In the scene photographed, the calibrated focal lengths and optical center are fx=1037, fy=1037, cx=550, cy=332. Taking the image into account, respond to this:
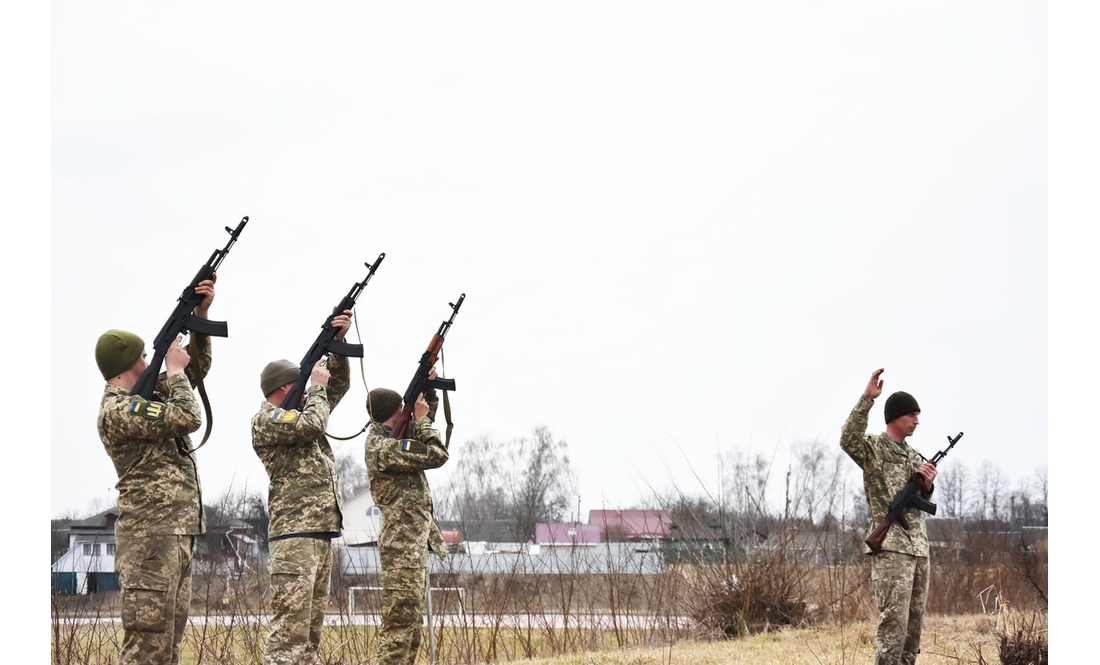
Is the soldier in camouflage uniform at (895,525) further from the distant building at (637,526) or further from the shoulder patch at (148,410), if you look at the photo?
the shoulder patch at (148,410)

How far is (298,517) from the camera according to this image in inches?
240

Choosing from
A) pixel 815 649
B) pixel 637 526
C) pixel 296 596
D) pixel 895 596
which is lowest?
pixel 815 649

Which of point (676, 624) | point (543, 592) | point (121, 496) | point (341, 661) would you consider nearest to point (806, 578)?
point (676, 624)

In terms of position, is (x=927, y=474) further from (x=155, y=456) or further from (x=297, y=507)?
(x=155, y=456)

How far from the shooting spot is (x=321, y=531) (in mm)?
6098

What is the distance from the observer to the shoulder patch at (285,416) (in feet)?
19.9

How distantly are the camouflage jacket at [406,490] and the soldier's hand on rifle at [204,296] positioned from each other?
1.77 metres

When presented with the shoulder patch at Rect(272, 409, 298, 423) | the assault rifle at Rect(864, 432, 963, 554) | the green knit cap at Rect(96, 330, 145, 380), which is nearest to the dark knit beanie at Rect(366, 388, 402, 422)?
the shoulder patch at Rect(272, 409, 298, 423)

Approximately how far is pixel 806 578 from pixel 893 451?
5201mm

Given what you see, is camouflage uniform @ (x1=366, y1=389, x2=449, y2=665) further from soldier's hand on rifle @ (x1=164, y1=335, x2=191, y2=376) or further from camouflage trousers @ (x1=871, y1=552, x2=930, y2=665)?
camouflage trousers @ (x1=871, y1=552, x2=930, y2=665)

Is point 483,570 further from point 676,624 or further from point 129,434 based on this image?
point 129,434

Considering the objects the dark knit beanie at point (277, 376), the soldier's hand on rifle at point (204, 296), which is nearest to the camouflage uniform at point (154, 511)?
the soldier's hand on rifle at point (204, 296)

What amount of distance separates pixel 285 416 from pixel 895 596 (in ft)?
13.6

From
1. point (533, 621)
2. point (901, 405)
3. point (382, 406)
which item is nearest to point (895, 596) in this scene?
point (901, 405)
